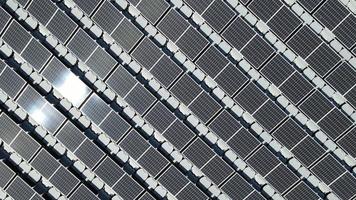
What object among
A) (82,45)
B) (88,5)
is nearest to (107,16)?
(88,5)

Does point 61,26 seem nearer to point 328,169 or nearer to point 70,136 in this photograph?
point 70,136

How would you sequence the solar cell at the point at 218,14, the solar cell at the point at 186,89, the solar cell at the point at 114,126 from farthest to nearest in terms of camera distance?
the solar cell at the point at 114,126 → the solar cell at the point at 186,89 → the solar cell at the point at 218,14

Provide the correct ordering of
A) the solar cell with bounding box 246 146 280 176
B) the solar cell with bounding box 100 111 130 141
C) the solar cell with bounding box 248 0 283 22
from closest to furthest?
1. the solar cell with bounding box 248 0 283 22
2. the solar cell with bounding box 246 146 280 176
3. the solar cell with bounding box 100 111 130 141

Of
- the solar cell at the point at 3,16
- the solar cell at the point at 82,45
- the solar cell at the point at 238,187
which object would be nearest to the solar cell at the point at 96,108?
the solar cell at the point at 82,45

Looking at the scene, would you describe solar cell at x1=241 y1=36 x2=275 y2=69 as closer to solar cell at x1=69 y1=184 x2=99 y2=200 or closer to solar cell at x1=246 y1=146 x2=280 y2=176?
solar cell at x1=246 y1=146 x2=280 y2=176

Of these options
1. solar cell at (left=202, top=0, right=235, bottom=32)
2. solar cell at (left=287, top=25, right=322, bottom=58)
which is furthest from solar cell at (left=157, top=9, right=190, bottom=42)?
solar cell at (left=287, top=25, right=322, bottom=58)

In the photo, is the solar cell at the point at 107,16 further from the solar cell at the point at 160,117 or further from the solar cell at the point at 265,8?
the solar cell at the point at 265,8

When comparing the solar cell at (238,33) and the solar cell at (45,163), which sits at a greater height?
the solar cell at (238,33)
